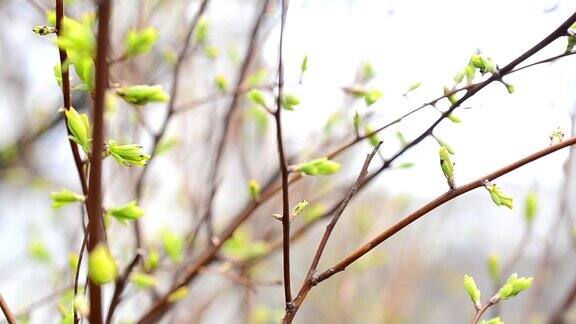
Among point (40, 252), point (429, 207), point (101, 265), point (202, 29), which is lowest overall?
point (101, 265)

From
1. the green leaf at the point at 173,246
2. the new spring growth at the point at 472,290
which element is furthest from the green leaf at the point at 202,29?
the new spring growth at the point at 472,290

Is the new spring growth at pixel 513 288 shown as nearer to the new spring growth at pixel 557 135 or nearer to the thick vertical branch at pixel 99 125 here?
the new spring growth at pixel 557 135

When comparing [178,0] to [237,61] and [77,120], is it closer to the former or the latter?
[237,61]

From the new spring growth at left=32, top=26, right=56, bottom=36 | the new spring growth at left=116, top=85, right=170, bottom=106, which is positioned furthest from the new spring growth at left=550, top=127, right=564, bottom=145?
the new spring growth at left=32, top=26, right=56, bottom=36

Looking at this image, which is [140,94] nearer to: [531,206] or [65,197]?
[65,197]

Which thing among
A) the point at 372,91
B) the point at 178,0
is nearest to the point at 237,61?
the point at 178,0

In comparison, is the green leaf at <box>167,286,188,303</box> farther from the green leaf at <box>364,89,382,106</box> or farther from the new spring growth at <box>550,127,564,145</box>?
the new spring growth at <box>550,127,564,145</box>

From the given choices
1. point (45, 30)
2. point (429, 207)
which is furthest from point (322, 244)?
point (45, 30)
